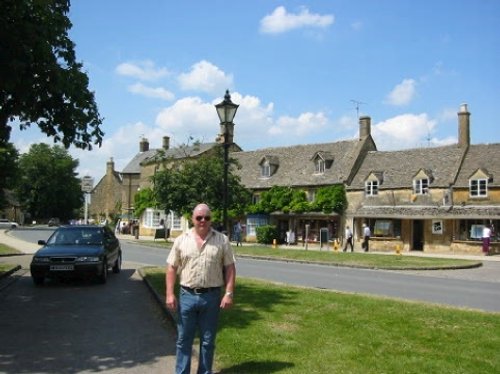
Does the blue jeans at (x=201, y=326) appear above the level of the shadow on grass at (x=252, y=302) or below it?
above

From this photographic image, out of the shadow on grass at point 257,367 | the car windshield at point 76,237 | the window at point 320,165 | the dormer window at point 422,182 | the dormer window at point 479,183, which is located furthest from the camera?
the window at point 320,165

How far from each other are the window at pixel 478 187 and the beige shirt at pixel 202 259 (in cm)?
3446

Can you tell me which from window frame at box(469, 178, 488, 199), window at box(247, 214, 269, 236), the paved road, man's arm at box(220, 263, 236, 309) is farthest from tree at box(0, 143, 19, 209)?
window frame at box(469, 178, 488, 199)

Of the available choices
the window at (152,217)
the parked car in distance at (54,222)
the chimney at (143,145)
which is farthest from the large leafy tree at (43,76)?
the parked car in distance at (54,222)

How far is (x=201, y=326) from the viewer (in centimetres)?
570

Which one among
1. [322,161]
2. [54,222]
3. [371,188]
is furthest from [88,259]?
[54,222]

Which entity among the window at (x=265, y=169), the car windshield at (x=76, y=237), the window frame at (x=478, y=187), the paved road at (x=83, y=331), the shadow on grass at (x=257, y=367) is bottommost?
the paved road at (x=83, y=331)

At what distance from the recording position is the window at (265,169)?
4912 cm

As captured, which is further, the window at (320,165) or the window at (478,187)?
the window at (320,165)

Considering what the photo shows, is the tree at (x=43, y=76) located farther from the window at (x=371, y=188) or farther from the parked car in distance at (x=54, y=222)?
the parked car in distance at (x=54, y=222)

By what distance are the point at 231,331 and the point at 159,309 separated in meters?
2.85

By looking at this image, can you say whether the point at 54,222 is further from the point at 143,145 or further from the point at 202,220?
the point at 202,220

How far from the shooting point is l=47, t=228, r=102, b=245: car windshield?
15.1 m

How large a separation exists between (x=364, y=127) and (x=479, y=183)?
12.2m
